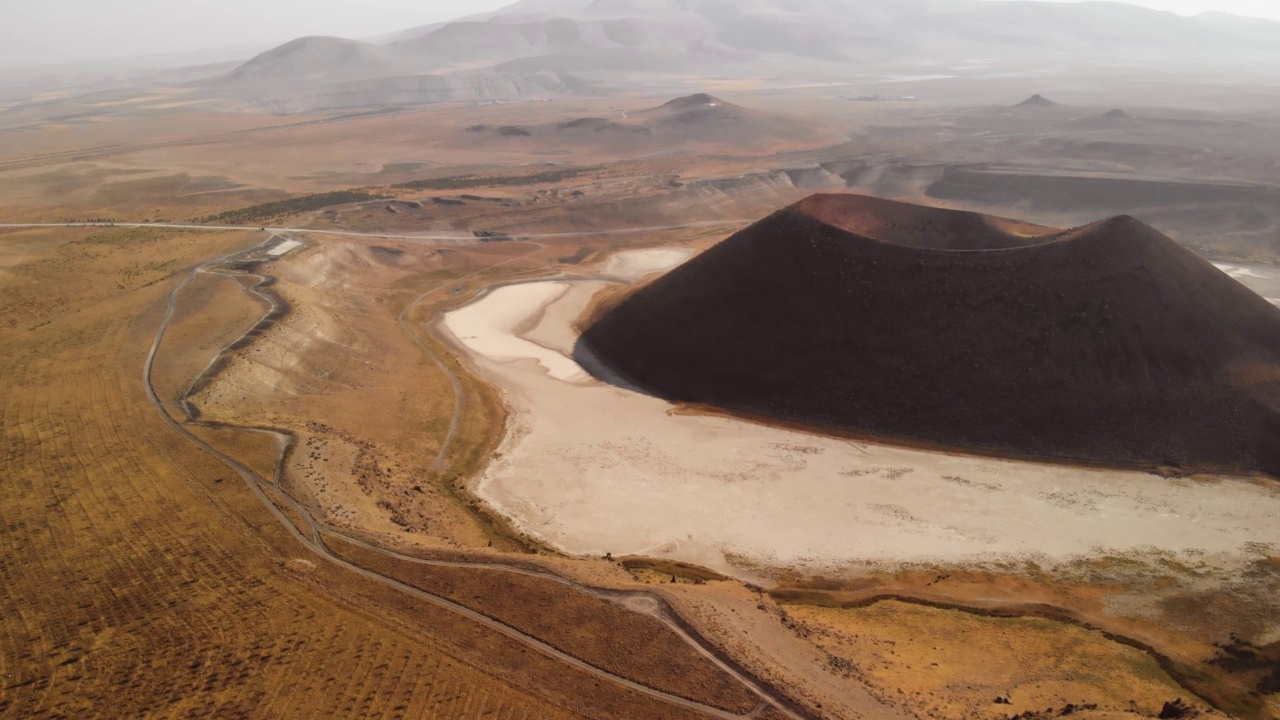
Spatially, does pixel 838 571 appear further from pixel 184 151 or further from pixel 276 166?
pixel 184 151

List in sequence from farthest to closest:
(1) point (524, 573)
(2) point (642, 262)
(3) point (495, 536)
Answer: (2) point (642, 262), (3) point (495, 536), (1) point (524, 573)

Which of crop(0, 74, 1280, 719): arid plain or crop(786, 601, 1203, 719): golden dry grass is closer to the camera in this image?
crop(0, 74, 1280, 719): arid plain

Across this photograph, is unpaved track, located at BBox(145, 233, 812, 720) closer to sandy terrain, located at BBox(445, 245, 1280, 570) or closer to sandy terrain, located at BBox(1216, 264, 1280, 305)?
sandy terrain, located at BBox(445, 245, 1280, 570)

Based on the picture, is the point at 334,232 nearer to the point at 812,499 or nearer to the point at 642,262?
the point at 642,262

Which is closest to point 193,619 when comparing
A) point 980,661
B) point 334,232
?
point 980,661

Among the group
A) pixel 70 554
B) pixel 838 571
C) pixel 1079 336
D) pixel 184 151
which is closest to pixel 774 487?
pixel 838 571

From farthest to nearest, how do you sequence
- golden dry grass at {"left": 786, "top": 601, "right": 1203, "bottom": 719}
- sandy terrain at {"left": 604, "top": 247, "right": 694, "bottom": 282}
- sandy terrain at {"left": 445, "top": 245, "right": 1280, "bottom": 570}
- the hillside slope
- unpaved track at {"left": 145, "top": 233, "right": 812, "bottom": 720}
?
sandy terrain at {"left": 604, "top": 247, "right": 694, "bottom": 282}, the hillside slope, sandy terrain at {"left": 445, "top": 245, "right": 1280, "bottom": 570}, golden dry grass at {"left": 786, "top": 601, "right": 1203, "bottom": 719}, unpaved track at {"left": 145, "top": 233, "right": 812, "bottom": 720}

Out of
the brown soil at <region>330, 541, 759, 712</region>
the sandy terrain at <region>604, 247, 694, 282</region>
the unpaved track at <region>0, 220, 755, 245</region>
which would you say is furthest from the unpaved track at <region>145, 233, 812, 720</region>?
Result: the unpaved track at <region>0, 220, 755, 245</region>
